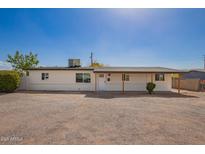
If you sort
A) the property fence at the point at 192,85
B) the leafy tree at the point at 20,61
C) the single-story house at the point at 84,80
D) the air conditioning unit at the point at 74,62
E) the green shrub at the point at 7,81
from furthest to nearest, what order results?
1. the leafy tree at the point at 20,61
2. the air conditioning unit at the point at 74,62
3. the property fence at the point at 192,85
4. the single-story house at the point at 84,80
5. the green shrub at the point at 7,81

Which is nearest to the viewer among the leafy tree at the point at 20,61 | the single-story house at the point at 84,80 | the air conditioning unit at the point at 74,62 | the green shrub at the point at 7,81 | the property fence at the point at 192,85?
the green shrub at the point at 7,81

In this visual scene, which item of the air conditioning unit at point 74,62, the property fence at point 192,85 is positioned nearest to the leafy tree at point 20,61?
the air conditioning unit at point 74,62

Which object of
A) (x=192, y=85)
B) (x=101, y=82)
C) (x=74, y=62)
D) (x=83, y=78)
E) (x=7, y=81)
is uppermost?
(x=74, y=62)

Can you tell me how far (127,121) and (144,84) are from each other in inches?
458

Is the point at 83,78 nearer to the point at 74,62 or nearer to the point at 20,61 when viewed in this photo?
the point at 74,62

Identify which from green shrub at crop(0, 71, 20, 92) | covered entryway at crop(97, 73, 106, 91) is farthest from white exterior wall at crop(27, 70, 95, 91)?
green shrub at crop(0, 71, 20, 92)

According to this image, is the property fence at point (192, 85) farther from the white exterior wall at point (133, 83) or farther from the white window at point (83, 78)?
the white window at point (83, 78)

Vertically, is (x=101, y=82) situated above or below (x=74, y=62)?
below

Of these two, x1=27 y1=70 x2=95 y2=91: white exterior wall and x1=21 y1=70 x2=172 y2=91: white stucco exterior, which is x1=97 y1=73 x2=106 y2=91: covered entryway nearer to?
x1=21 y1=70 x2=172 y2=91: white stucco exterior

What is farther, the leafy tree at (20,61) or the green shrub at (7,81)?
the leafy tree at (20,61)

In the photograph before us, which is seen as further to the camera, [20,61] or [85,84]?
[20,61]

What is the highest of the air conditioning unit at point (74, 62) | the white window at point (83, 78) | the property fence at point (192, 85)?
the air conditioning unit at point (74, 62)

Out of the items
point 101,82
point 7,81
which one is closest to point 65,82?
point 101,82
